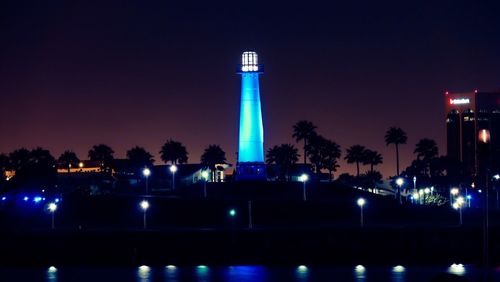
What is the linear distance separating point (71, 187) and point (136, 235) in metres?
81.1

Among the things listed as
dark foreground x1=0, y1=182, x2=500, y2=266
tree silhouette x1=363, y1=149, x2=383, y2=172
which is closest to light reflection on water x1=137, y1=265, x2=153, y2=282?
dark foreground x1=0, y1=182, x2=500, y2=266

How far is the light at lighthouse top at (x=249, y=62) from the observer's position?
122250 millimetres

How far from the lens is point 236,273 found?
71.6m

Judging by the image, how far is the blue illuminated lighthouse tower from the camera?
11938 cm

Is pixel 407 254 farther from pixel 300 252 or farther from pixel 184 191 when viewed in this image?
pixel 184 191

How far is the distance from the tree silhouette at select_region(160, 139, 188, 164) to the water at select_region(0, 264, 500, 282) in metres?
94.2

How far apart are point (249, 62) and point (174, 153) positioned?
49906mm

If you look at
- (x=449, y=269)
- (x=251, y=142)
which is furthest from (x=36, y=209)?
(x=449, y=269)

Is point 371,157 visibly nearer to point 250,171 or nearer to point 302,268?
point 250,171

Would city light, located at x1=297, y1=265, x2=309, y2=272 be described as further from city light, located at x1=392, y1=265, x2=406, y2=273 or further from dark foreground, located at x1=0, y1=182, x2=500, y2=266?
city light, located at x1=392, y1=265, x2=406, y2=273

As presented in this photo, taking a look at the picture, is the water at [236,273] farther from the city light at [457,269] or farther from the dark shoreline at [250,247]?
the dark shoreline at [250,247]

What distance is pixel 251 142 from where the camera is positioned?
120 metres

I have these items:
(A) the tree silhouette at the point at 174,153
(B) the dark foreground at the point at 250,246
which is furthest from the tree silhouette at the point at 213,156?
(B) the dark foreground at the point at 250,246

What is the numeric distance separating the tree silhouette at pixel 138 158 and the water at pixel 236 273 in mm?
91607
